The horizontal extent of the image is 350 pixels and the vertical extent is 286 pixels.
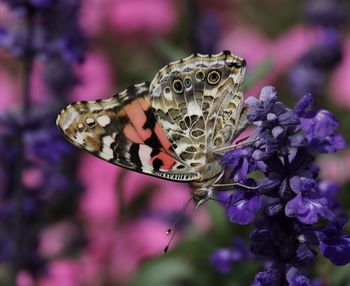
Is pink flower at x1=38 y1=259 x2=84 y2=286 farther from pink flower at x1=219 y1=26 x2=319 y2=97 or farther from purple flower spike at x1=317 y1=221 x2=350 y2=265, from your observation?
purple flower spike at x1=317 y1=221 x2=350 y2=265

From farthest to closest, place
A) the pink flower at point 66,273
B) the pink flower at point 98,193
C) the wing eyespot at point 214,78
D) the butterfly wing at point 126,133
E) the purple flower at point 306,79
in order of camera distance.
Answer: the pink flower at point 98,193 < the pink flower at point 66,273 < the purple flower at point 306,79 < the wing eyespot at point 214,78 < the butterfly wing at point 126,133

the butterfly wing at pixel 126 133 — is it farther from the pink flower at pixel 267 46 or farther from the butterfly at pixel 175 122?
the pink flower at pixel 267 46

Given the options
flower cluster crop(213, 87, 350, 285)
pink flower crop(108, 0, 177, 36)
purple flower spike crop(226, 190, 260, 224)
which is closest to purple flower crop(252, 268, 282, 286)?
flower cluster crop(213, 87, 350, 285)

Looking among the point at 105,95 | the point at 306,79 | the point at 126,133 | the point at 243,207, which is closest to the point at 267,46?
the point at 105,95

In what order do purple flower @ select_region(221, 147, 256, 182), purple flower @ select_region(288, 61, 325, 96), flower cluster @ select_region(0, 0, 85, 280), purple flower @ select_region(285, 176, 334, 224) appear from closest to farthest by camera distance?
purple flower @ select_region(285, 176, 334, 224) < purple flower @ select_region(221, 147, 256, 182) < flower cluster @ select_region(0, 0, 85, 280) < purple flower @ select_region(288, 61, 325, 96)

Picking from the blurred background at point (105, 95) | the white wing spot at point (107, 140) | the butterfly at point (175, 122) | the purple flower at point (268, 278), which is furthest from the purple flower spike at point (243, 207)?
the blurred background at point (105, 95)

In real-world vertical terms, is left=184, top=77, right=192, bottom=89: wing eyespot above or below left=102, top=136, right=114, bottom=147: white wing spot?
above

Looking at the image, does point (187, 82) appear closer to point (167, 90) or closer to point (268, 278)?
point (167, 90)
